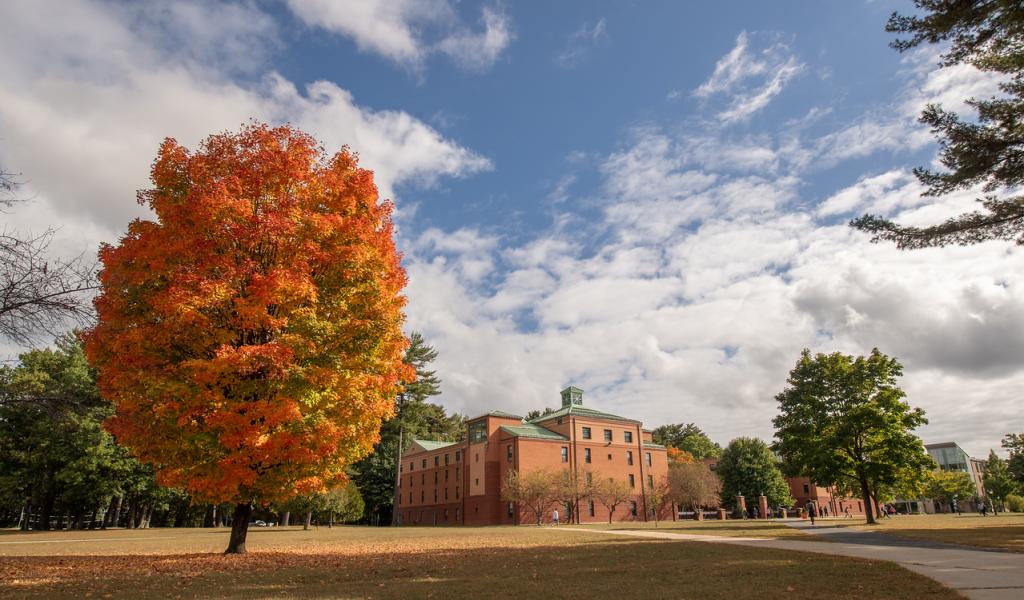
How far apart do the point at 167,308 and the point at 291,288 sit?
2.73m

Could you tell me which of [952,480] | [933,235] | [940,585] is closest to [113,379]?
[940,585]

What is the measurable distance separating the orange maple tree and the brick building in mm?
49704

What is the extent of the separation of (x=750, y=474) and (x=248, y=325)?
244 ft

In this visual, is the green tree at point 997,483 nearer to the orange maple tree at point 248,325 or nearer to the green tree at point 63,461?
the orange maple tree at point 248,325

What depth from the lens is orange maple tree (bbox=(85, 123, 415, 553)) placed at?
14.7 m

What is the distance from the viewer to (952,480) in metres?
98.6

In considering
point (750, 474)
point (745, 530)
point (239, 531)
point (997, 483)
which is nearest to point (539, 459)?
point (750, 474)

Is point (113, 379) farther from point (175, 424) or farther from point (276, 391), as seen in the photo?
point (276, 391)

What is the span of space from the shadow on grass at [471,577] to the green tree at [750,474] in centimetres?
6500

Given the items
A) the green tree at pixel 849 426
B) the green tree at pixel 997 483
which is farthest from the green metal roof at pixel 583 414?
the green tree at pixel 997 483

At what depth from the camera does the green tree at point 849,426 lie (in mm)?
38500

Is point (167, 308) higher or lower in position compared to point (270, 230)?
lower

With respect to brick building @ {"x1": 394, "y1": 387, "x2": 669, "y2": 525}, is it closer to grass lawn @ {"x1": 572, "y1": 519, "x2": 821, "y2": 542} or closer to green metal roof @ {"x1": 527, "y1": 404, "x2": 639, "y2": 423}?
green metal roof @ {"x1": 527, "y1": 404, "x2": 639, "y2": 423}

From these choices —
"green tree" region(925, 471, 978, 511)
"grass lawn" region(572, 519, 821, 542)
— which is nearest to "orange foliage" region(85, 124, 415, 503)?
"grass lawn" region(572, 519, 821, 542)
